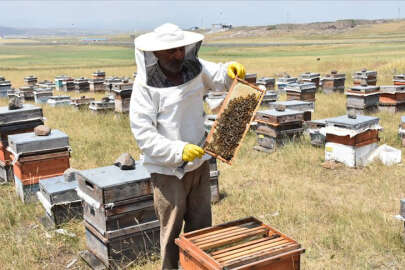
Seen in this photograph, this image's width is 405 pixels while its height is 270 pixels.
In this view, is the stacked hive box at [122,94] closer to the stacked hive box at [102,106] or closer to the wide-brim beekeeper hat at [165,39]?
the stacked hive box at [102,106]

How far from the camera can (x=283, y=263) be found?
307 centimetres

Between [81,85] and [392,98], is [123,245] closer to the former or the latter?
[392,98]

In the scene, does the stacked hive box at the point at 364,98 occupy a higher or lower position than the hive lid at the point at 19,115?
lower

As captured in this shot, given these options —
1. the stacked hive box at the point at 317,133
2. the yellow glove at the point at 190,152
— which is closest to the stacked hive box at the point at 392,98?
the stacked hive box at the point at 317,133

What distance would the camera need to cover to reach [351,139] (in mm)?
8086

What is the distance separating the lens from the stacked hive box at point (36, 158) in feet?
20.7

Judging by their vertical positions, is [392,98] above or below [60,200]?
above

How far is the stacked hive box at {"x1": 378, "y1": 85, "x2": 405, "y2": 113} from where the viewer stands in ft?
42.2

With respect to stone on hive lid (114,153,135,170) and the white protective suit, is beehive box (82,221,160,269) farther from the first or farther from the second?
the white protective suit

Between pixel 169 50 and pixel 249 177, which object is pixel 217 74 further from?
pixel 249 177

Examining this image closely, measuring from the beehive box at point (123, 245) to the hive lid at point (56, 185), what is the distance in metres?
0.97

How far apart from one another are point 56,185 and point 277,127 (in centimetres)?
519

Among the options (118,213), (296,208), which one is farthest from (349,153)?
(118,213)

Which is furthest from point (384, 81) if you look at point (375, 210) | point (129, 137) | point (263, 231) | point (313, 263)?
point (263, 231)
